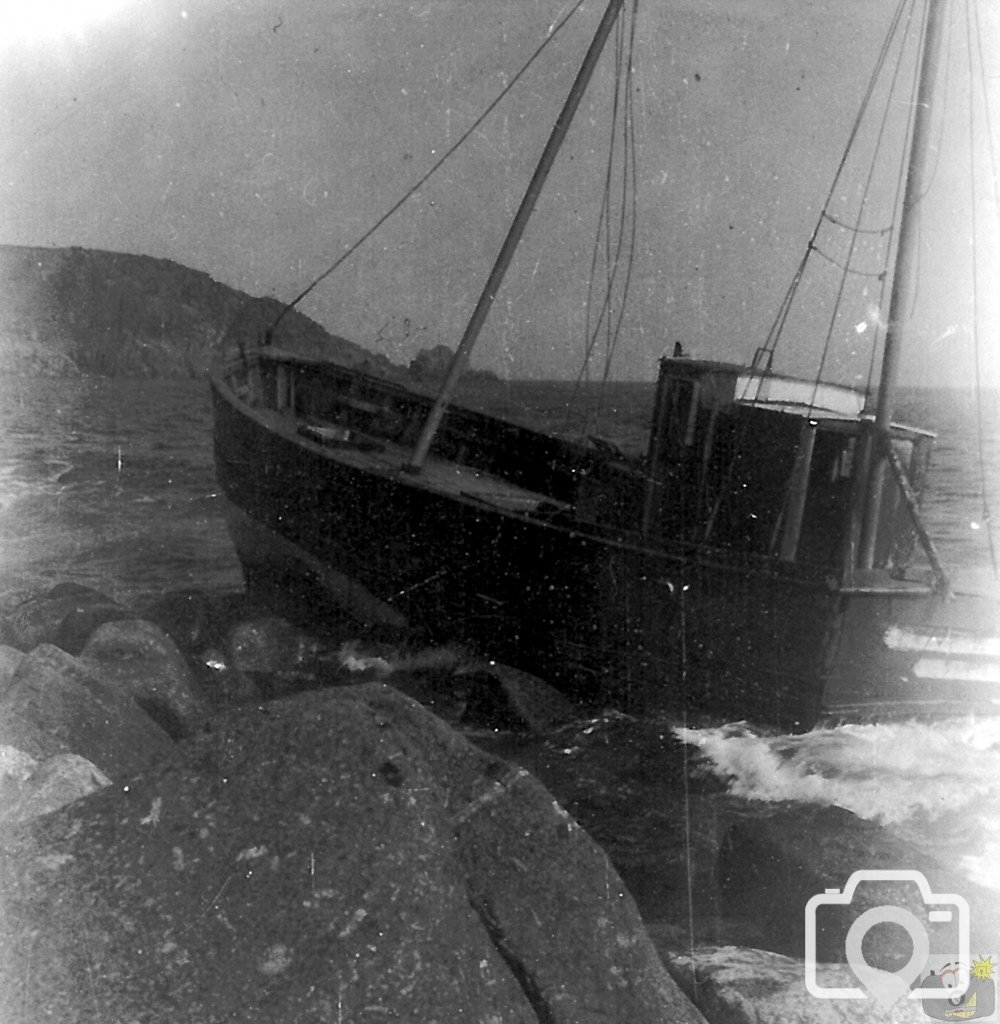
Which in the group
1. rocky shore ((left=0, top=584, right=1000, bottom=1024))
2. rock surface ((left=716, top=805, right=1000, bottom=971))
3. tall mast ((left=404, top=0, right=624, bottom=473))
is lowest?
rock surface ((left=716, top=805, right=1000, bottom=971))

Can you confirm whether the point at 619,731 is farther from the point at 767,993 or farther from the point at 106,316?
the point at 106,316

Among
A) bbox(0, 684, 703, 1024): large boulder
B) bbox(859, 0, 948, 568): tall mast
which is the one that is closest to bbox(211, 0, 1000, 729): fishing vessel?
bbox(859, 0, 948, 568): tall mast

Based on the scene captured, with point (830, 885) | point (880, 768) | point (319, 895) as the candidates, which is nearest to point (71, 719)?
point (319, 895)

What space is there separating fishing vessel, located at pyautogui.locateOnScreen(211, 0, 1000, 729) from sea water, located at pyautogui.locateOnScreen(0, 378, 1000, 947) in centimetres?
38

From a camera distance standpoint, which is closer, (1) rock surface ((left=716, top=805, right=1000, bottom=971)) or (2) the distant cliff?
(1) rock surface ((left=716, top=805, right=1000, bottom=971))

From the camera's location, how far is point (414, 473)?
10664 millimetres

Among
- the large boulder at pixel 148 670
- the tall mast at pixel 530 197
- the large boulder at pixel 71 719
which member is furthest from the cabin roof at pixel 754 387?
the large boulder at pixel 71 719

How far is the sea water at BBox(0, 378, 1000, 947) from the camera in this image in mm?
7555

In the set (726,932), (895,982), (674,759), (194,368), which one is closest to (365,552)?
(674,759)

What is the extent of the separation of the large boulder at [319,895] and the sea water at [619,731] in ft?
9.23

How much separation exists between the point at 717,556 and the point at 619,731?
76.9 inches

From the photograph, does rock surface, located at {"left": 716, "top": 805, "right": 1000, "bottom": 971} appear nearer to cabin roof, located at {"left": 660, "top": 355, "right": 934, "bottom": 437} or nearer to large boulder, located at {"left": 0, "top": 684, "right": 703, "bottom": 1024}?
large boulder, located at {"left": 0, "top": 684, "right": 703, "bottom": 1024}

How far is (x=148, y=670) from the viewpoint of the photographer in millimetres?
7039

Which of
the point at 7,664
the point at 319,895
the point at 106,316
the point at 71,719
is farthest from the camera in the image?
the point at 106,316
